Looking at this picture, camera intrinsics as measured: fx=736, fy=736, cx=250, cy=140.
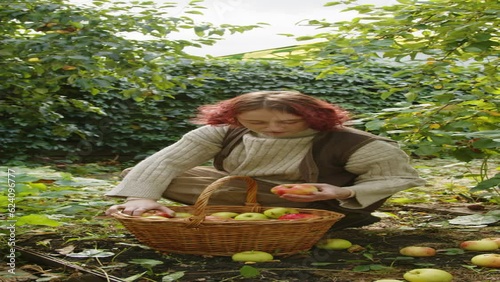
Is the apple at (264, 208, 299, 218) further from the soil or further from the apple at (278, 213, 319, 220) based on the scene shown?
the soil

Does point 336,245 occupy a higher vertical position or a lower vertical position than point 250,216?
lower

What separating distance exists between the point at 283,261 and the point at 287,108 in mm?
652

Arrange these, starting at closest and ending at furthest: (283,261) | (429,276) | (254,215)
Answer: (429,276) < (283,261) < (254,215)

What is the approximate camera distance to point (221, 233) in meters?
2.67

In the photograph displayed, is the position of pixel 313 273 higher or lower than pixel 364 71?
higher

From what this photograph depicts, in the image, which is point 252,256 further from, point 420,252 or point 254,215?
point 420,252

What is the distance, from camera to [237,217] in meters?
2.83

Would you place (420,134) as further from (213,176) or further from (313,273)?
(313,273)

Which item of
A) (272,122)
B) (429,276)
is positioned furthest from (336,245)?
(429,276)

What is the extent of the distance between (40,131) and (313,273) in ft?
21.1

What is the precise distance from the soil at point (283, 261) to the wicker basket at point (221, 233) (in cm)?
4

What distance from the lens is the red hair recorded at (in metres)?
3.02

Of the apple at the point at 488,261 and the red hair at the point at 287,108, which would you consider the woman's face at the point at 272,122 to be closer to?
the red hair at the point at 287,108

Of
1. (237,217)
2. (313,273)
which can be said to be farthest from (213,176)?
(313,273)
